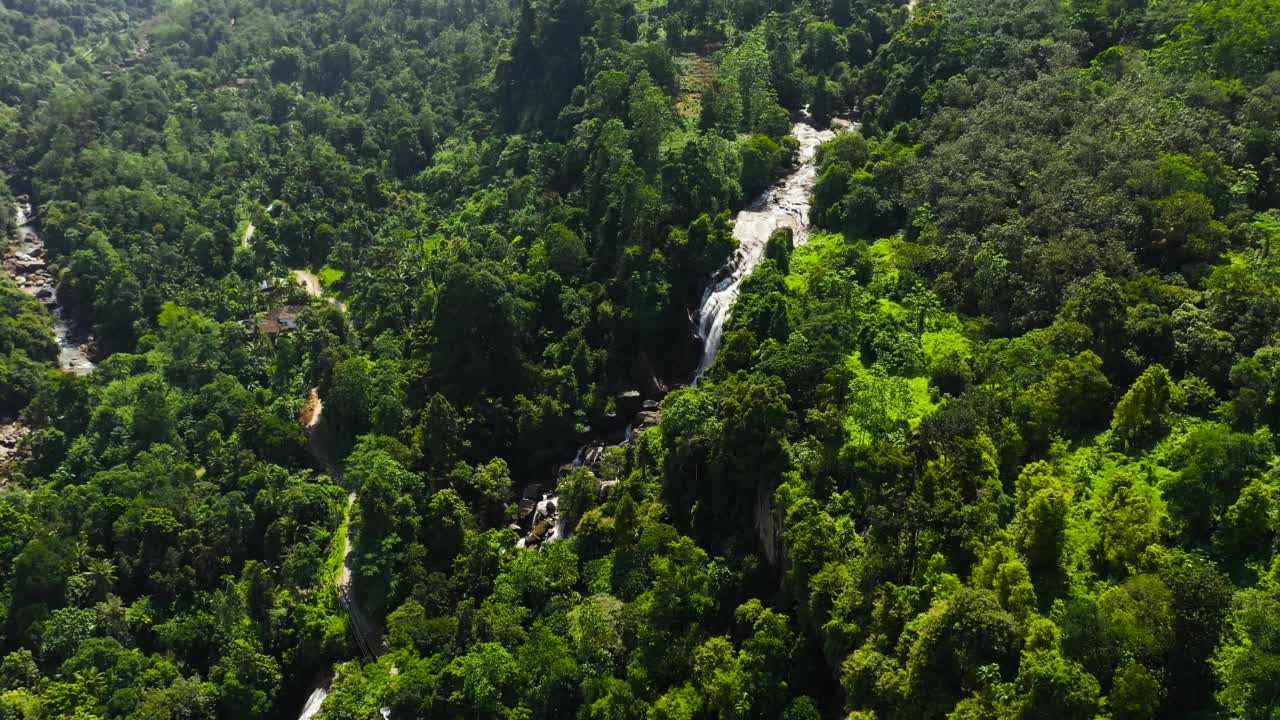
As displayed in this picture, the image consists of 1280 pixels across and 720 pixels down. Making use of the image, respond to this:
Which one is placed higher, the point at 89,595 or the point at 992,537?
the point at 992,537

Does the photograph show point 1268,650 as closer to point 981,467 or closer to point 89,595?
point 981,467

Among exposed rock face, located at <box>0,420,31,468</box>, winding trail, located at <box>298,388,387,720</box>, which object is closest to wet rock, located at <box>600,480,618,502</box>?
winding trail, located at <box>298,388,387,720</box>

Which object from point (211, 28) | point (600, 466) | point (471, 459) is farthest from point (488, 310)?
point (211, 28)

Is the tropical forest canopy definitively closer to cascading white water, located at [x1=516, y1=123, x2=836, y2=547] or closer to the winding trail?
the winding trail

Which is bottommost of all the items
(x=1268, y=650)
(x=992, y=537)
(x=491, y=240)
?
(x=491, y=240)

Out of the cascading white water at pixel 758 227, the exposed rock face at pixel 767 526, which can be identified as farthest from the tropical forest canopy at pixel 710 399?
the cascading white water at pixel 758 227

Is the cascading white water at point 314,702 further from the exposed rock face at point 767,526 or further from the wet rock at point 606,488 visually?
the exposed rock face at point 767,526
